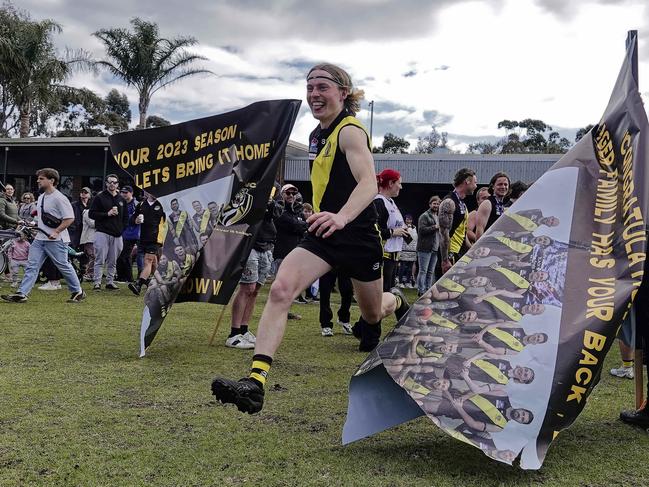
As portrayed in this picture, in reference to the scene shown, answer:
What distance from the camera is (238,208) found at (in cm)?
618

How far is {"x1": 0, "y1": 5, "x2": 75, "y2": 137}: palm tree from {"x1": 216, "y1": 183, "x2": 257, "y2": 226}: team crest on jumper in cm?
2642

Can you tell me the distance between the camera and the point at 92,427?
11.7 ft

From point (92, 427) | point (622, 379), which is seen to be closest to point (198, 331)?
point (92, 427)

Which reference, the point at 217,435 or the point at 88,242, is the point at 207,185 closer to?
the point at 217,435

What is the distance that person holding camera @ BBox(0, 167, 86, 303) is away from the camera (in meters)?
9.14

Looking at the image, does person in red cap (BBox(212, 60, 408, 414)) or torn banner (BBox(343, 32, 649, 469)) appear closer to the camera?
torn banner (BBox(343, 32, 649, 469))

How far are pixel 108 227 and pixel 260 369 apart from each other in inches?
354

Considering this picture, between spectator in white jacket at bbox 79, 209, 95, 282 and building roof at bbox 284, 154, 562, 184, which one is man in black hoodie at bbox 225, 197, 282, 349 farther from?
building roof at bbox 284, 154, 562, 184

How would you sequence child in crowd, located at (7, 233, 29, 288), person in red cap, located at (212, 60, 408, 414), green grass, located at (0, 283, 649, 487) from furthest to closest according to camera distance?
child in crowd, located at (7, 233, 29, 288), person in red cap, located at (212, 60, 408, 414), green grass, located at (0, 283, 649, 487)

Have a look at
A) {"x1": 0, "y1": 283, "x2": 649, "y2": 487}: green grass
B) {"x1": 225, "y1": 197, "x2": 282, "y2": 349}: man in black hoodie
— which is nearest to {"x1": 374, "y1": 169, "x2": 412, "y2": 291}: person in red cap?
{"x1": 225, "y1": 197, "x2": 282, "y2": 349}: man in black hoodie

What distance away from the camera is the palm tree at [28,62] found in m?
27.9

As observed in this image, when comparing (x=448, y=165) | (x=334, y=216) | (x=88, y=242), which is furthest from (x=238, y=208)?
(x=448, y=165)

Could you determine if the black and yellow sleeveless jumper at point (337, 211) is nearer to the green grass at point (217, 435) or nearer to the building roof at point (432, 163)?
the green grass at point (217, 435)

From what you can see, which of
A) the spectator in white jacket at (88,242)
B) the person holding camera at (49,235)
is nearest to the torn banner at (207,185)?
the person holding camera at (49,235)
